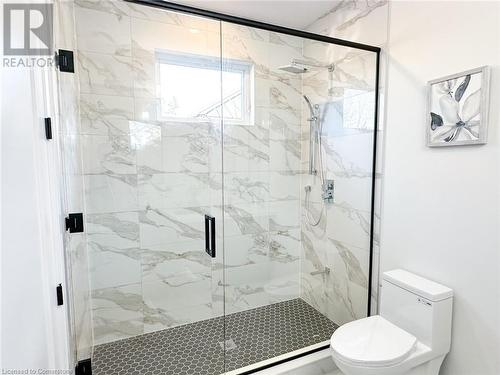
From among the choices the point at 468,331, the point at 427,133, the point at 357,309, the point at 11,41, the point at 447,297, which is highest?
the point at 11,41

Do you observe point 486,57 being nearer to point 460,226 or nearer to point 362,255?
point 460,226

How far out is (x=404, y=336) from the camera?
5.50 feet

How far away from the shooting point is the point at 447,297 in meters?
1.66

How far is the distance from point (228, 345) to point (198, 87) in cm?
207

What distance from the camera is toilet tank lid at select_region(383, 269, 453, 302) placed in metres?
1.65

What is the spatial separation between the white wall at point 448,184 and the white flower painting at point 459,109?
0.14ft

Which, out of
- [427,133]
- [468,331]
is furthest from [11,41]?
[468,331]

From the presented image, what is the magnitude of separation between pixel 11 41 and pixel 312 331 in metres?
2.54

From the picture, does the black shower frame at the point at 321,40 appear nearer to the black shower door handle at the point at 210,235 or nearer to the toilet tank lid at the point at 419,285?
the toilet tank lid at the point at 419,285

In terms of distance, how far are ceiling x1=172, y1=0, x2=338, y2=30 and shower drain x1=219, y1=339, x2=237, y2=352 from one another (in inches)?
106

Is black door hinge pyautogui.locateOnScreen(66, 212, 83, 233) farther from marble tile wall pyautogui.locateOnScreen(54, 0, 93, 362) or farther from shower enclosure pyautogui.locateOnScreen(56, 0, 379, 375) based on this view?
shower enclosure pyautogui.locateOnScreen(56, 0, 379, 375)

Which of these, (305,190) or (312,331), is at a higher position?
(305,190)

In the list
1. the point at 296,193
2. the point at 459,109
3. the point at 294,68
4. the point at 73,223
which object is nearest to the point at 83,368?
the point at 73,223

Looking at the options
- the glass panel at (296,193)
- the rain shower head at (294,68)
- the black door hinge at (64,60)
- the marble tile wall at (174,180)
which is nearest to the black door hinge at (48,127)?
the black door hinge at (64,60)
